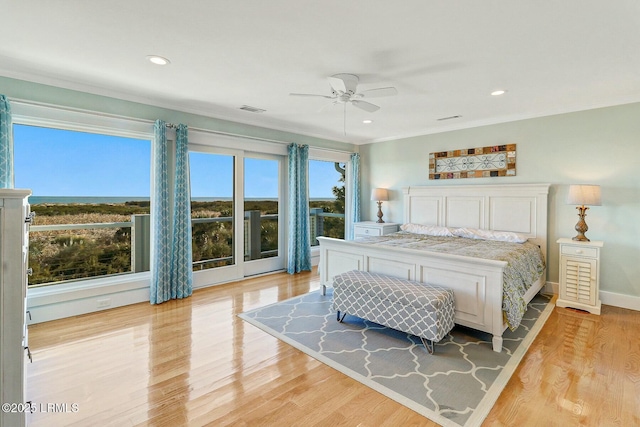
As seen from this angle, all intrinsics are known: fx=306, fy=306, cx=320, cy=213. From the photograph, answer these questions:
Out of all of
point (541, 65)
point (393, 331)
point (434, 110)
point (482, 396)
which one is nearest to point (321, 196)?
point (434, 110)

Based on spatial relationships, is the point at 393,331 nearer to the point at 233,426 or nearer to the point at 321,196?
the point at 233,426

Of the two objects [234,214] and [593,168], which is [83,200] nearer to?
[234,214]

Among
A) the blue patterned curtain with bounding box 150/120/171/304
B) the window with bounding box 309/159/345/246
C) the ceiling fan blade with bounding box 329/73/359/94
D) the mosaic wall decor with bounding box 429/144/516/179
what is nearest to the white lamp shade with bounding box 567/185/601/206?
the mosaic wall decor with bounding box 429/144/516/179

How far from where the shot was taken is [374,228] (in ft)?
19.2

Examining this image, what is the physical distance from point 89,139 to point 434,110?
453 centimetres

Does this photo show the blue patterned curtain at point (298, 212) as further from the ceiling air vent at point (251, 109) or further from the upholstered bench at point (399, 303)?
the upholstered bench at point (399, 303)

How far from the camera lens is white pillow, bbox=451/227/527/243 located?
424 centimetres

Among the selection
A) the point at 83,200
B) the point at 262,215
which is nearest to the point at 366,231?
the point at 262,215

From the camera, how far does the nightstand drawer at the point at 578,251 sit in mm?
3566

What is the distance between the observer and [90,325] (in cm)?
323

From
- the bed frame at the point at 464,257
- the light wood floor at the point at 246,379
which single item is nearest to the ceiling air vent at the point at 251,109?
the bed frame at the point at 464,257

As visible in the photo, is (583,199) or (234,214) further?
(234,214)

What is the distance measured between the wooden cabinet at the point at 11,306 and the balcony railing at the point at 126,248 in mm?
2688

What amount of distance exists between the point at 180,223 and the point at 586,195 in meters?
5.07
